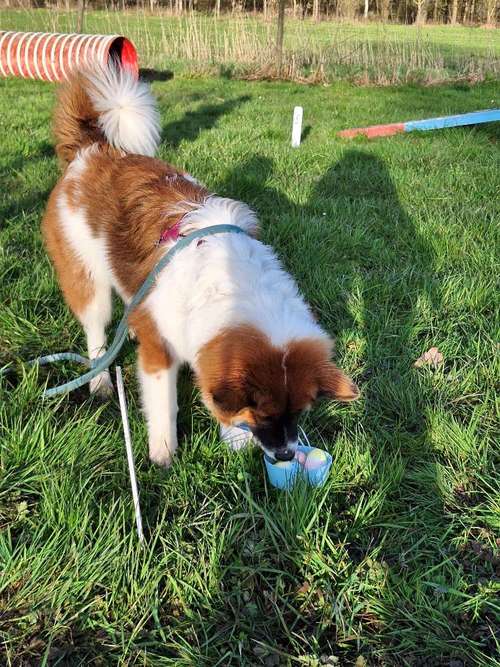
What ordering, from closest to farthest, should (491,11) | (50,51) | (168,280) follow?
(168,280) → (50,51) → (491,11)

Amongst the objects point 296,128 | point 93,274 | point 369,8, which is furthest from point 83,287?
point 369,8

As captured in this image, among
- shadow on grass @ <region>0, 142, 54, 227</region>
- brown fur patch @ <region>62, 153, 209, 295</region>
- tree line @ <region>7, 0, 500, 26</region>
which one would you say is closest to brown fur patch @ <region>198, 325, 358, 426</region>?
brown fur patch @ <region>62, 153, 209, 295</region>

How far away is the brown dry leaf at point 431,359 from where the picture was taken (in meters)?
3.18

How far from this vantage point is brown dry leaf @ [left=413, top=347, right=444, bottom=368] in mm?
3178

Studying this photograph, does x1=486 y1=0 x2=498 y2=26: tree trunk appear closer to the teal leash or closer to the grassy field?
the grassy field

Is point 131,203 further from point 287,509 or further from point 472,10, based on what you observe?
point 472,10

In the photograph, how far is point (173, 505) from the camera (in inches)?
89.0

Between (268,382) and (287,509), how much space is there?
0.55m

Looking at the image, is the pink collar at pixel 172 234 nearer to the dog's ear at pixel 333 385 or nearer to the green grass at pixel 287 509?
the green grass at pixel 287 509

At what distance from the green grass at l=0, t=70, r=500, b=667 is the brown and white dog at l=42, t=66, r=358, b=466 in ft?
0.99

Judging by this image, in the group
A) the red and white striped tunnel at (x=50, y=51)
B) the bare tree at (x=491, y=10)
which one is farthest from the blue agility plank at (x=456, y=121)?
the bare tree at (x=491, y=10)

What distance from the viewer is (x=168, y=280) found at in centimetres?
Answer: 254

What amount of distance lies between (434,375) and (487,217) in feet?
8.96

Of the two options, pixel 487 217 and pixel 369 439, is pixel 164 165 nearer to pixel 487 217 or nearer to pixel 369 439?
pixel 369 439
